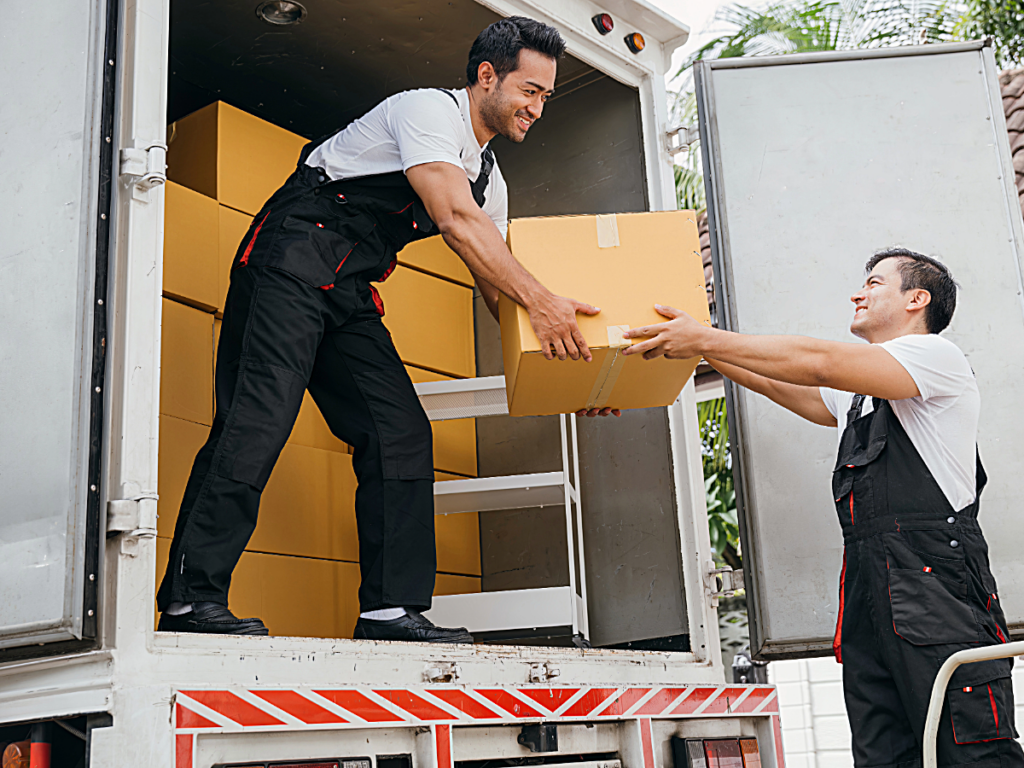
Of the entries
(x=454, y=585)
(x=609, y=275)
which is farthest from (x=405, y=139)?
(x=454, y=585)

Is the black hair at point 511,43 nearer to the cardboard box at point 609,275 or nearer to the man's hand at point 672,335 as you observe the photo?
the cardboard box at point 609,275

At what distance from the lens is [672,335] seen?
8.06 ft

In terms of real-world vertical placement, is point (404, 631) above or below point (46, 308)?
below

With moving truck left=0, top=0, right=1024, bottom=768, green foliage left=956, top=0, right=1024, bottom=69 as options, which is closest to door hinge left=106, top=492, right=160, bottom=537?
moving truck left=0, top=0, right=1024, bottom=768

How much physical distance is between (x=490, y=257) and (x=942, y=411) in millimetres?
1078

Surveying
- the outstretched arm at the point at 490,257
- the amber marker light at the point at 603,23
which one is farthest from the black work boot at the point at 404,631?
the amber marker light at the point at 603,23

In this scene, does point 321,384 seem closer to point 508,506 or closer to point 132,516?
point 508,506

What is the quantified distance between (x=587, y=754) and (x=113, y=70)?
1686mm

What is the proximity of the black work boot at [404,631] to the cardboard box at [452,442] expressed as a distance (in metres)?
1.13

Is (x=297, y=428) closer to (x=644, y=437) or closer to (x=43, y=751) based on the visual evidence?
(x=644, y=437)

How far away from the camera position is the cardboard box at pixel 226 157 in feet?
11.4

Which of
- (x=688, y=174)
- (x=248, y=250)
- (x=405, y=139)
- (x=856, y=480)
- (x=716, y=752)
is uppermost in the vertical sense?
(x=688, y=174)

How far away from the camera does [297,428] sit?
3.57 meters

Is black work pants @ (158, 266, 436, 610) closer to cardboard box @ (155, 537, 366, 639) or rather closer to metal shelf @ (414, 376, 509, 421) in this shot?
cardboard box @ (155, 537, 366, 639)
